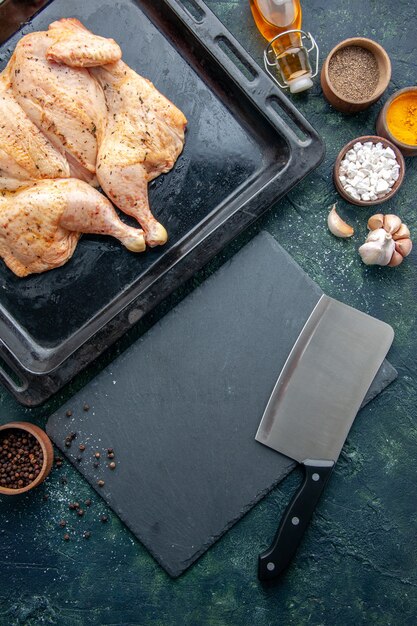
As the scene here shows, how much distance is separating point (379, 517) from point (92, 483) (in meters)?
1.08

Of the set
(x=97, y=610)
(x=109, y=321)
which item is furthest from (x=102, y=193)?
(x=97, y=610)

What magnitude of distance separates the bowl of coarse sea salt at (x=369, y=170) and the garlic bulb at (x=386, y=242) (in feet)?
0.27

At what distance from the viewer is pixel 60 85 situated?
6.73ft

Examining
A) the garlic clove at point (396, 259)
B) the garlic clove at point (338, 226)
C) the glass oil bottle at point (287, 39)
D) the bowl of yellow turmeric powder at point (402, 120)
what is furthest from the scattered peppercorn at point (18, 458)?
the bowl of yellow turmeric powder at point (402, 120)

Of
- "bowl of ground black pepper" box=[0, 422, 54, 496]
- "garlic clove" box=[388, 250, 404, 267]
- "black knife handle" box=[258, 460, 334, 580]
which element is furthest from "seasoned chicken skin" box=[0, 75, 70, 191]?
"black knife handle" box=[258, 460, 334, 580]

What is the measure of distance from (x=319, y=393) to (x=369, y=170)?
0.82 meters

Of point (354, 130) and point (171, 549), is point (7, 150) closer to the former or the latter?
point (354, 130)

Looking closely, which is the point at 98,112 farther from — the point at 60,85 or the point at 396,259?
the point at 396,259

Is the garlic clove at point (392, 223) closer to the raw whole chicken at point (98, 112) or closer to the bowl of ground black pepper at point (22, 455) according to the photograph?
the raw whole chicken at point (98, 112)

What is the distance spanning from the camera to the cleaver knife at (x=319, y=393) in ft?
7.31

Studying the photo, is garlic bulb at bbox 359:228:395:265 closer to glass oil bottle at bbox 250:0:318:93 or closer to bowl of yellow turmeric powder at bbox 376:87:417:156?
bowl of yellow turmeric powder at bbox 376:87:417:156

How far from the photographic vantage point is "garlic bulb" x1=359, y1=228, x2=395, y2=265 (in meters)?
2.22

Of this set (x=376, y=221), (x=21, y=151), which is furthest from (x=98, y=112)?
(x=376, y=221)

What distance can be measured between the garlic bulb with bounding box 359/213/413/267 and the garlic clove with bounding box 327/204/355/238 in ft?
0.25
